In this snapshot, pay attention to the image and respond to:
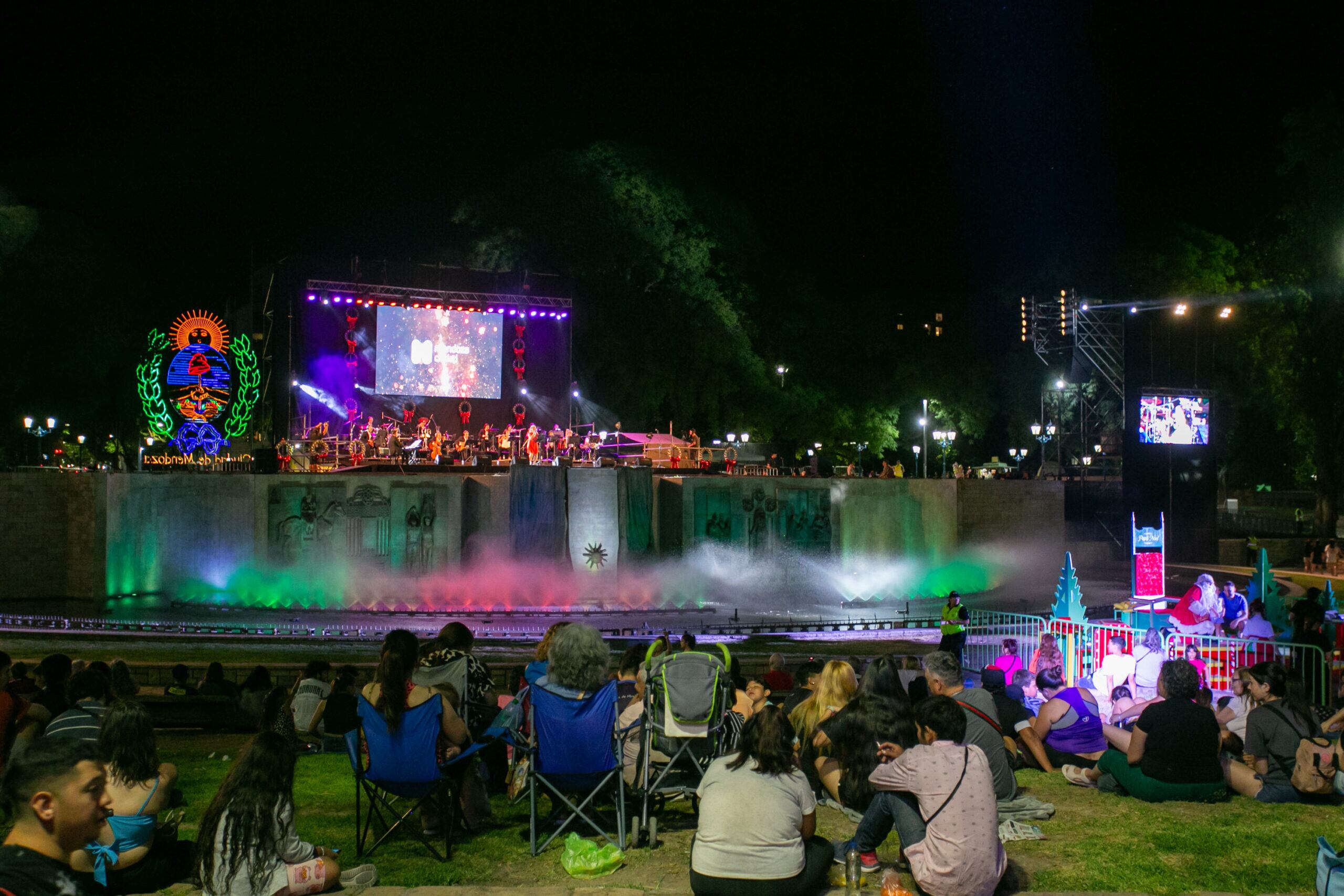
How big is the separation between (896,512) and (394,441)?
12.3 m

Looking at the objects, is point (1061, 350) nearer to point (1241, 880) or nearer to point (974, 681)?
point (974, 681)

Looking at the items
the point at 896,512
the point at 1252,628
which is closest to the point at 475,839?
the point at 1252,628

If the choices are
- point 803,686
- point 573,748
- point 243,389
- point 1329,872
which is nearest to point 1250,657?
point 803,686

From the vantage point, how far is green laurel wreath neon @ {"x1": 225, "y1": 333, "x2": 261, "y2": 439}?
92.5 feet

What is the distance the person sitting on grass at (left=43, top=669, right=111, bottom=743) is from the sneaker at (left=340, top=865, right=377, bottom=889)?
1303 mm

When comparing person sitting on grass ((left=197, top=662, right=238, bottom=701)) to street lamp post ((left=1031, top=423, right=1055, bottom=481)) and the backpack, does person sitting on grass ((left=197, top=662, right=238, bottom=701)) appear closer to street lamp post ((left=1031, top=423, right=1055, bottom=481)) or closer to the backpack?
the backpack

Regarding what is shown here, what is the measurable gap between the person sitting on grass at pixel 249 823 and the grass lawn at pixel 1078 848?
3.15 ft

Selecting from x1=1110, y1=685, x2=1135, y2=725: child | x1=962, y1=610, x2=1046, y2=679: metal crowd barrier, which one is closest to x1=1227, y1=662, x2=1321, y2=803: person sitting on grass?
x1=1110, y1=685, x2=1135, y2=725: child

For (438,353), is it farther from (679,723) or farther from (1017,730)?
(679,723)

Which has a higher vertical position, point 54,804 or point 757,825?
point 54,804

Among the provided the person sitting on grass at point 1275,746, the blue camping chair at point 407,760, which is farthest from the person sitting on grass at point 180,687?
the person sitting on grass at point 1275,746

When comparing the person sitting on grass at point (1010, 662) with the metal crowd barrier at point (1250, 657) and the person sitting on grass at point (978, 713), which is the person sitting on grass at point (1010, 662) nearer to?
the metal crowd barrier at point (1250, 657)

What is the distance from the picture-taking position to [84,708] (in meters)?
6.06

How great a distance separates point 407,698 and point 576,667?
91 cm
